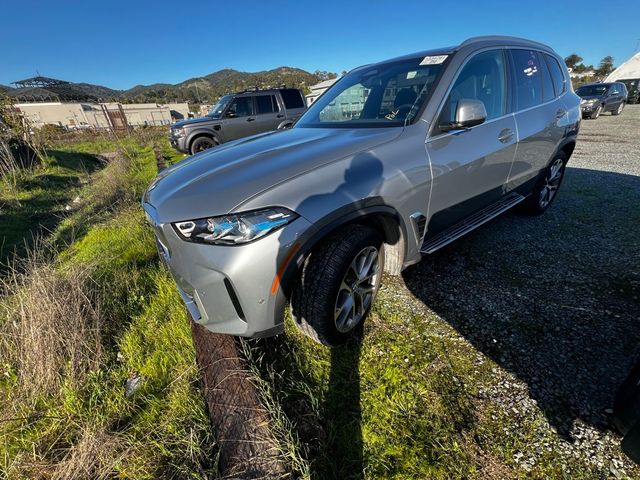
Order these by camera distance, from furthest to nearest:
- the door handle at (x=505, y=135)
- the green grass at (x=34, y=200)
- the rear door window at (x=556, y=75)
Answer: the green grass at (x=34, y=200) < the rear door window at (x=556, y=75) < the door handle at (x=505, y=135)

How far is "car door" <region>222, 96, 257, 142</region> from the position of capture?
8953 millimetres

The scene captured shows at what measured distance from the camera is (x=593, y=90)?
15367 mm

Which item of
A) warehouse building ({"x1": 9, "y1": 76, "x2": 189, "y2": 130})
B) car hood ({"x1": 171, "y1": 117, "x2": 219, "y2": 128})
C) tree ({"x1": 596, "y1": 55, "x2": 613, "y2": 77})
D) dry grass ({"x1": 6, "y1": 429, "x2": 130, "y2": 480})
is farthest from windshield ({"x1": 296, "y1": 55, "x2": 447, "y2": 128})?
tree ({"x1": 596, "y1": 55, "x2": 613, "y2": 77})

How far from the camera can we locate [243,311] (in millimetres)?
1550

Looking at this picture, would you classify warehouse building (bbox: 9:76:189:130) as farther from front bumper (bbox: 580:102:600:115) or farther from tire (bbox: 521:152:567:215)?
tire (bbox: 521:152:567:215)

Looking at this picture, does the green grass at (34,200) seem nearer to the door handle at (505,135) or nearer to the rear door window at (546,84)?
the door handle at (505,135)

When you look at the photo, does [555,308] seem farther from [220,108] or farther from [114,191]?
[220,108]

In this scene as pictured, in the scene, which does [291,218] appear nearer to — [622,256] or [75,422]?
[75,422]

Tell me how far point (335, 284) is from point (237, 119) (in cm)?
865

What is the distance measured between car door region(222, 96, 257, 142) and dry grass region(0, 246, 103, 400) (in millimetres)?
7525

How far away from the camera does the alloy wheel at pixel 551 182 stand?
3.64 metres

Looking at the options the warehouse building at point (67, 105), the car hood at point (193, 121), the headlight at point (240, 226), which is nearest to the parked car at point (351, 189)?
the headlight at point (240, 226)

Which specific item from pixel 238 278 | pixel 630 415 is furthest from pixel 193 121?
pixel 630 415

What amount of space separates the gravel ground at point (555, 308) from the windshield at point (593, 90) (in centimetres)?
1583
